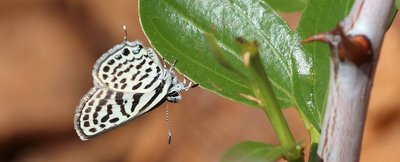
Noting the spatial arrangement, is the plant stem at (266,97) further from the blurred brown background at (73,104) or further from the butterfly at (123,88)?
the blurred brown background at (73,104)

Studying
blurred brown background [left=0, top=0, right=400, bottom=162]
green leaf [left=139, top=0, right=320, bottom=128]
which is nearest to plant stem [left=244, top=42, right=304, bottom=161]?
green leaf [left=139, top=0, right=320, bottom=128]

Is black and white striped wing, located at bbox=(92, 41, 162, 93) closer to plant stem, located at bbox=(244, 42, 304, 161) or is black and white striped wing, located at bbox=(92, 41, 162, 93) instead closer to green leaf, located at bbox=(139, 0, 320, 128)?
green leaf, located at bbox=(139, 0, 320, 128)

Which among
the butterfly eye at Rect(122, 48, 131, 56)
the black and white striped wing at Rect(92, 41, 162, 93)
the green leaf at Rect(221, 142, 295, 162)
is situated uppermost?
the butterfly eye at Rect(122, 48, 131, 56)

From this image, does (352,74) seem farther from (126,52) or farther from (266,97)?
(126,52)

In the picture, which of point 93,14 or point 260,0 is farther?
point 93,14

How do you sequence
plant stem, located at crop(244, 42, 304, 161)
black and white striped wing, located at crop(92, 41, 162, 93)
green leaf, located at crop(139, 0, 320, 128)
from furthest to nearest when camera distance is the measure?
black and white striped wing, located at crop(92, 41, 162, 93), green leaf, located at crop(139, 0, 320, 128), plant stem, located at crop(244, 42, 304, 161)

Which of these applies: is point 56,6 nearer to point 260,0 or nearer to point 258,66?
point 260,0

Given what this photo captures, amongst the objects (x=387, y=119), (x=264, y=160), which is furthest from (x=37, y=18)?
(x=264, y=160)
